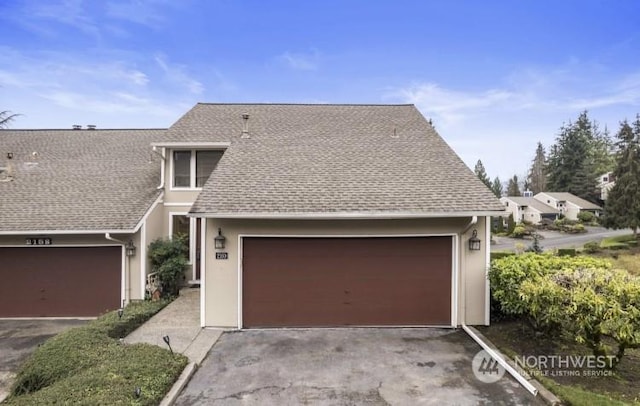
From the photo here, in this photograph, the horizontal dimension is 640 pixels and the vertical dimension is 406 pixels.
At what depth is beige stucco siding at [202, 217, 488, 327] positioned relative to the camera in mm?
7543

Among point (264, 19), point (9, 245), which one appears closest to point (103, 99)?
point (264, 19)

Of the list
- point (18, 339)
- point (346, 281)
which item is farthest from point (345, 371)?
point (18, 339)

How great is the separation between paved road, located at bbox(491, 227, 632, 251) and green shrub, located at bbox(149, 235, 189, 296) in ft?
84.8

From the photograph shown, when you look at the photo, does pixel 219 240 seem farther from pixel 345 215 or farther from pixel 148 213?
pixel 148 213

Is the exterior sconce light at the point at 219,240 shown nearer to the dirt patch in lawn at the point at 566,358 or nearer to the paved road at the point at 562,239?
the dirt patch in lawn at the point at 566,358

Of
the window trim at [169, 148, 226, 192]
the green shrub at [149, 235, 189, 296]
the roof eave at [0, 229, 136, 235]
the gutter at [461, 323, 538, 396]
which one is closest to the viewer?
the gutter at [461, 323, 538, 396]

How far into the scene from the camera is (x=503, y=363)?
18.2 feet

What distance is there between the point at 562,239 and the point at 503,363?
34086mm

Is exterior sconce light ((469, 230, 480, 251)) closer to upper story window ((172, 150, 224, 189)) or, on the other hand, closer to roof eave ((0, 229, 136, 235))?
upper story window ((172, 150, 224, 189))

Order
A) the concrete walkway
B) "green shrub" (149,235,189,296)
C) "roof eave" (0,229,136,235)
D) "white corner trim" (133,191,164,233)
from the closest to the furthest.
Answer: the concrete walkway, "roof eave" (0,229,136,235), "white corner trim" (133,191,164,233), "green shrub" (149,235,189,296)

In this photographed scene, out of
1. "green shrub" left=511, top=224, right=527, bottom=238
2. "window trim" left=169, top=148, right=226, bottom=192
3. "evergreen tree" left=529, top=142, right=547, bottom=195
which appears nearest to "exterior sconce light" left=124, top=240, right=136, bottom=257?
"window trim" left=169, top=148, right=226, bottom=192

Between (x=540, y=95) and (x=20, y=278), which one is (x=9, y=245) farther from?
(x=540, y=95)

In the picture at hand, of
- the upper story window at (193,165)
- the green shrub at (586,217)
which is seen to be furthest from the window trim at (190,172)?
the green shrub at (586,217)

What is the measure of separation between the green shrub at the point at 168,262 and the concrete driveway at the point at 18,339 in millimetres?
2261
